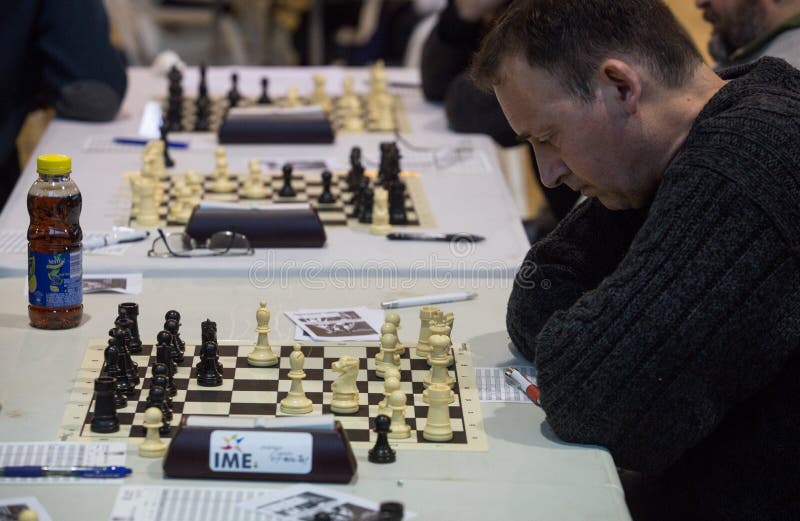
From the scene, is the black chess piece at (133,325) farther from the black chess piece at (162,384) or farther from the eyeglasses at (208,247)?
the eyeglasses at (208,247)

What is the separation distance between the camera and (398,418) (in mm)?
1717

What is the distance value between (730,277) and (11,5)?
2.63 m

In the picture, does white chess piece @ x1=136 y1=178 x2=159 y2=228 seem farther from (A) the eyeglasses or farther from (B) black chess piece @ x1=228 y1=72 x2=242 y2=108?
(B) black chess piece @ x1=228 y1=72 x2=242 y2=108

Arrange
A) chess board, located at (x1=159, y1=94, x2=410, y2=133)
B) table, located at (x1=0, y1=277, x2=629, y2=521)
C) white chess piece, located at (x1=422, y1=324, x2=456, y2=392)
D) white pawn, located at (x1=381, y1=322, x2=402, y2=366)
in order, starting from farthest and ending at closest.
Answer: chess board, located at (x1=159, y1=94, x2=410, y2=133)
white pawn, located at (x1=381, y1=322, x2=402, y2=366)
white chess piece, located at (x1=422, y1=324, x2=456, y2=392)
table, located at (x1=0, y1=277, x2=629, y2=521)

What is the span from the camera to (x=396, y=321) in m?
1.99

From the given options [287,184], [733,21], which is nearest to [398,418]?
[287,184]

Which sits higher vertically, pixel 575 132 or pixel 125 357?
pixel 575 132

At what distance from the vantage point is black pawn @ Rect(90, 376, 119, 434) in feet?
5.46

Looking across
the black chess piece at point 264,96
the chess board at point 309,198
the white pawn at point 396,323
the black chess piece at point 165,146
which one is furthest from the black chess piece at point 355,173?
the white pawn at point 396,323

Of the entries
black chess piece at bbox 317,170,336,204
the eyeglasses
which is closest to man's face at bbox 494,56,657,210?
the eyeglasses

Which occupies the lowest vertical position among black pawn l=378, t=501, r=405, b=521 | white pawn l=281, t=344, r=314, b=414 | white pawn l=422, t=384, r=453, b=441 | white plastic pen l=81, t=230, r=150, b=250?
white plastic pen l=81, t=230, r=150, b=250

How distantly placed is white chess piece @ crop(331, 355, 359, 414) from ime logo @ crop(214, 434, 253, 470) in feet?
0.86

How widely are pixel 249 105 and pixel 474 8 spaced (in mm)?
778

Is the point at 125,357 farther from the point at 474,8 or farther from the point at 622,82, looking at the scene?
the point at 474,8
